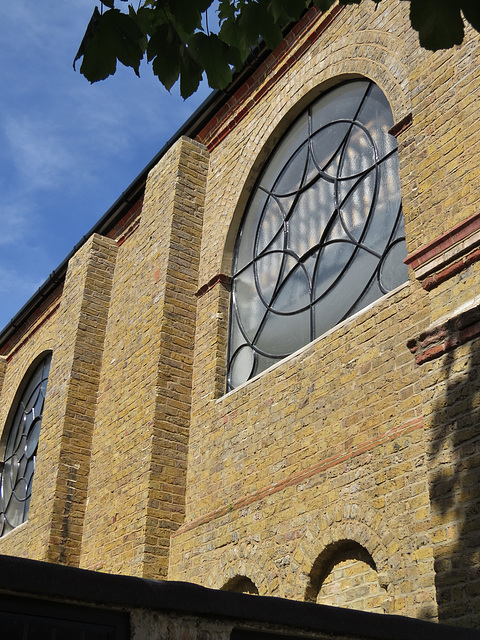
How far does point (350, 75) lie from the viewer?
9953mm

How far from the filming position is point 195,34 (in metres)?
3.79

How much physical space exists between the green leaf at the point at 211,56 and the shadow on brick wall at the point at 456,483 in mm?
3045

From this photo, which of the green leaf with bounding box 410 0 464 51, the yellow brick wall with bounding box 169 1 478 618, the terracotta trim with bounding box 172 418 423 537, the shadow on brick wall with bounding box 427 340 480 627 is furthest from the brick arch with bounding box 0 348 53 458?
the green leaf with bounding box 410 0 464 51

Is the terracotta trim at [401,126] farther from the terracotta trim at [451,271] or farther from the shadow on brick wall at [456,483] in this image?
the shadow on brick wall at [456,483]

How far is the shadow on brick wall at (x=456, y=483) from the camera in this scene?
556cm

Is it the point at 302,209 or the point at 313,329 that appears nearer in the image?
the point at 313,329

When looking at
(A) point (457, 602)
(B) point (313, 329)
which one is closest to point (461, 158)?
(B) point (313, 329)

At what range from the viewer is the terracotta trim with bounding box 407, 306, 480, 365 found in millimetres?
6039

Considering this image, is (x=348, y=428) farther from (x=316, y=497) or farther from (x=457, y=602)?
(x=457, y=602)

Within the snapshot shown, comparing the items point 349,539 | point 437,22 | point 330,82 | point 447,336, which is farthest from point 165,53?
point 330,82

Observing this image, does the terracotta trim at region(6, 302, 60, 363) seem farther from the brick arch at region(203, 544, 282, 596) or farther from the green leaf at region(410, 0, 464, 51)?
the green leaf at region(410, 0, 464, 51)

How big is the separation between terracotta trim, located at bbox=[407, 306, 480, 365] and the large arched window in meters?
1.85

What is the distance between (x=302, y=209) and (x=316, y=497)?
150 inches

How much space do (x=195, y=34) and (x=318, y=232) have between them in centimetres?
618
